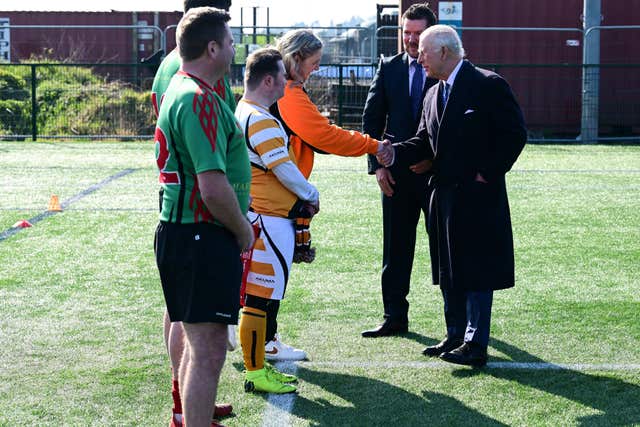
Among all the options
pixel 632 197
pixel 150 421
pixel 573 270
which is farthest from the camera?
pixel 632 197

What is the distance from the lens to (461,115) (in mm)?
5418

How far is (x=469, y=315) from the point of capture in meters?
5.57

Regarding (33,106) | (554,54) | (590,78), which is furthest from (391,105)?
(554,54)

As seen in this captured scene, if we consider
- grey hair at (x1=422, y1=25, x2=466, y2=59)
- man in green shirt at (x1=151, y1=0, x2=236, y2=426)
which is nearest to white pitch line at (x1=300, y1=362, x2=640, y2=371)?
man in green shirt at (x1=151, y1=0, x2=236, y2=426)

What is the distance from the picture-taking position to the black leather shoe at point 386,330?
615cm

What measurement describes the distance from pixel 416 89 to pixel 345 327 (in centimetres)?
155

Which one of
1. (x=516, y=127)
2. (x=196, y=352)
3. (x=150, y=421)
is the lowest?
(x=150, y=421)

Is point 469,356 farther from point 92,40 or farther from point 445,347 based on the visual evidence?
point 92,40

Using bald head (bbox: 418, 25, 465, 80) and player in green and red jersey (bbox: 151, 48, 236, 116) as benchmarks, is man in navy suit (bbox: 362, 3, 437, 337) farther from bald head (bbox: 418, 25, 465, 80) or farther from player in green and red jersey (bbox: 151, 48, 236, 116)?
player in green and red jersey (bbox: 151, 48, 236, 116)

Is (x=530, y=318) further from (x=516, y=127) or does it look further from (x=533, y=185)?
(x=533, y=185)

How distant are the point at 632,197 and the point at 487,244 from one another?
23.6ft

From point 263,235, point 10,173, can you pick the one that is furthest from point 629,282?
point 10,173

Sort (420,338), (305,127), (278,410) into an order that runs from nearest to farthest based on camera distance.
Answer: (278,410) → (305,127) → (420,338)

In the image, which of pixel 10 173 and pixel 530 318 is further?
pixel 10 173
